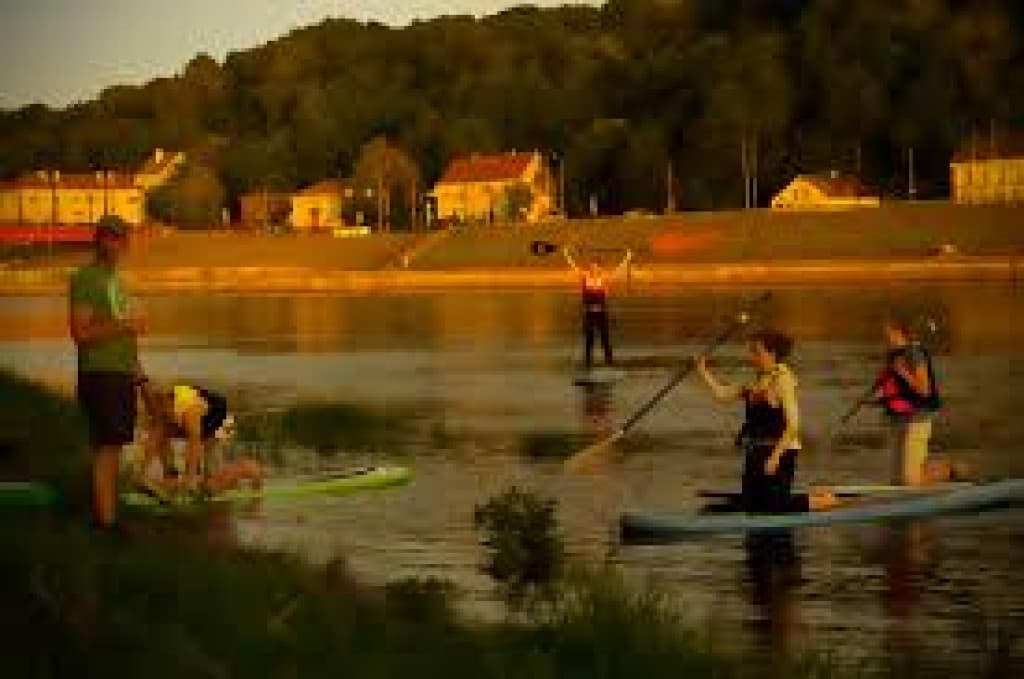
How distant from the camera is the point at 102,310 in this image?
1363 cm

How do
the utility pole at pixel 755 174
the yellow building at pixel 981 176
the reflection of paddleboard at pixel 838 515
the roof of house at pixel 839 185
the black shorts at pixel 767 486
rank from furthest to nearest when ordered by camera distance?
the utility pole at pixel 755 174 → the roof of house at pixel 839 185 → the yellow building at pixel 981 176 → the black shorts at pixel 767 486 → the reflection of paddleboard at pixel 838 515

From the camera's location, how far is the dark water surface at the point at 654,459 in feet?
44.6

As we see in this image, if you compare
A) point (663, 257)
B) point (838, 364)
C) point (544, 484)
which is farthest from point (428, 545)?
point (663, 257)

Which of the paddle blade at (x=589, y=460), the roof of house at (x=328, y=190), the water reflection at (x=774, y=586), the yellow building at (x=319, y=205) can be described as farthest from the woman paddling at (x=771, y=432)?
the roof of house at (x=328, y=190)

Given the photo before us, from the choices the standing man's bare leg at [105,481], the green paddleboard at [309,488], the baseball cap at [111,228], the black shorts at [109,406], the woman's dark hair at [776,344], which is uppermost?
the baseball cap at [111,228]

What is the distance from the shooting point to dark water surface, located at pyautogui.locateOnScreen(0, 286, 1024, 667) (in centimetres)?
1359

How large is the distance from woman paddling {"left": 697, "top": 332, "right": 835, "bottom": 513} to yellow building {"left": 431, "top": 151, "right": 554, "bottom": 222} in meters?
142

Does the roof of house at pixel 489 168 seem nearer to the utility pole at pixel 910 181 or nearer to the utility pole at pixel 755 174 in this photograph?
the utility pole at pixel 755 174

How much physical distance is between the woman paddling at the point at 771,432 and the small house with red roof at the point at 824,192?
120 m

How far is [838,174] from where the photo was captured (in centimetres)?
15138

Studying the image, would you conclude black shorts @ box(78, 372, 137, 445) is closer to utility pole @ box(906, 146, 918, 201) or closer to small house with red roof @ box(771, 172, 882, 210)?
small house with red roof @ box(771, 172, 882, 210)

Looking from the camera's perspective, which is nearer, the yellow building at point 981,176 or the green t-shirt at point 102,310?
the green t-shirt at point 102,310

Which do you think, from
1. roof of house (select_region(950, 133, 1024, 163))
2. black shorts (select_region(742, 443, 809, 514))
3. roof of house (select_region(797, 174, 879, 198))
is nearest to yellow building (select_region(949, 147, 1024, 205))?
roof of house (select_region(950, 133, 1024, 163))

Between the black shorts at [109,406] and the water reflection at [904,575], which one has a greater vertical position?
the black shorts at [109,406]
